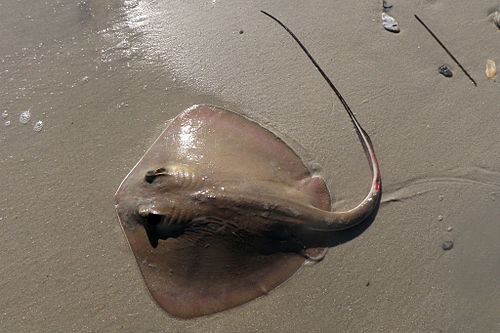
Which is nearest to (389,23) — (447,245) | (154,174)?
(447,245)

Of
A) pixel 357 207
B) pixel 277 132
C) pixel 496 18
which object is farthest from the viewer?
pixel 496 18

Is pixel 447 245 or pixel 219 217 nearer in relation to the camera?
pixel 219 217

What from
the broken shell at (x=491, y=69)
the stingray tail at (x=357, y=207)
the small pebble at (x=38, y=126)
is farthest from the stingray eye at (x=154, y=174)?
the broken shell at (x=491, y=69)

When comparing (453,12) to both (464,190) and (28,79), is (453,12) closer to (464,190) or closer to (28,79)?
(464,190)

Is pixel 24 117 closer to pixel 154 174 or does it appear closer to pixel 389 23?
pixel 154 174

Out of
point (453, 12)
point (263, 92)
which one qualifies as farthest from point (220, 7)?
point (453, 12)

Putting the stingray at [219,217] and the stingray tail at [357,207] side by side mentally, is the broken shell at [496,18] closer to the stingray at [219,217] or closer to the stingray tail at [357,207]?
the stingray tail at [357,207]

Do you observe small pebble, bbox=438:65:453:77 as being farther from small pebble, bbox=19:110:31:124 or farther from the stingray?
small pebble, bbox=19:110:31:124
